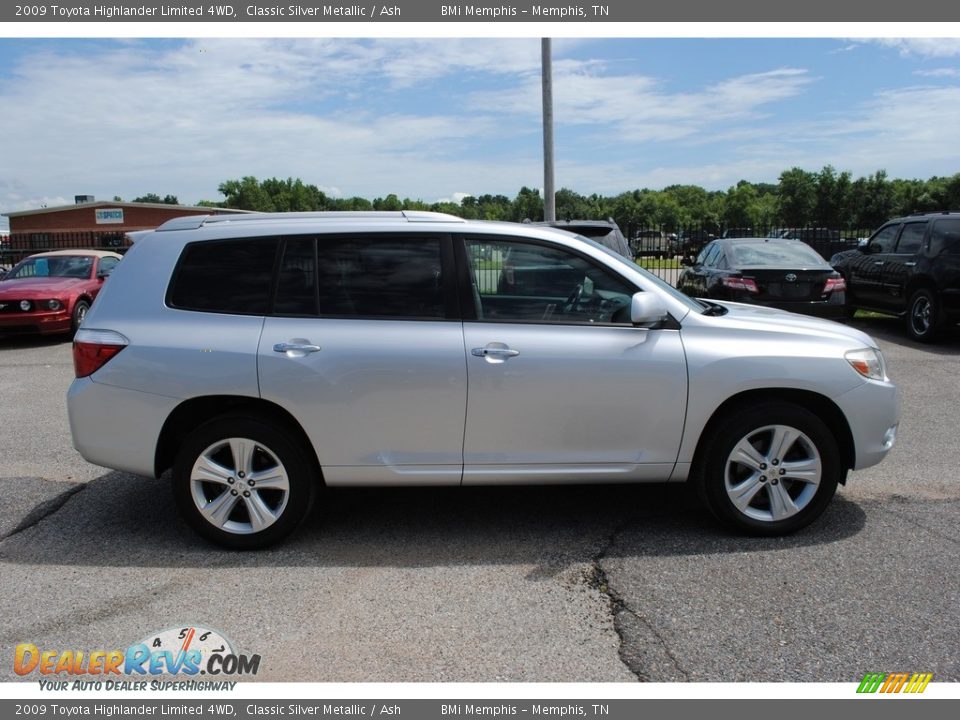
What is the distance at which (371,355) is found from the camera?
4141mm

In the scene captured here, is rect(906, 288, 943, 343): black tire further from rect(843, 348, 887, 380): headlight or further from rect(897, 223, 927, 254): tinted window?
rect(843, 348, 887, 380): headlight

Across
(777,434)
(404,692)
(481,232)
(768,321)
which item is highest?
(481,232)

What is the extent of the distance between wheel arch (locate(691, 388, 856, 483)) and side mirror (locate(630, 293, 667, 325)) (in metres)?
0.64

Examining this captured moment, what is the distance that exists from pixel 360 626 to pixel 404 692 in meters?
0.55

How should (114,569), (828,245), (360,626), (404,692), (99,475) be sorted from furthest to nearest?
(828,245) → (99,475) → (114,569) → (360,626) → (404,692)

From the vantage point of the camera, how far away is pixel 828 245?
25312 mm

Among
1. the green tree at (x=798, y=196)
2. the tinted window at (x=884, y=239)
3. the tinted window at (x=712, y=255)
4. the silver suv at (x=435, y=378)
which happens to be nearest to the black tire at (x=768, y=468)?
the silver suv at (x=435, y=378)

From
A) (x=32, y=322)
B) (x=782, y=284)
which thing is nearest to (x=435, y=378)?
(x=782, y=284)

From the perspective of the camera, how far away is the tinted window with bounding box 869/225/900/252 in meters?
12.5

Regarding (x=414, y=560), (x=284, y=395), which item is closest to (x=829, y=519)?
(x=414, y=560)

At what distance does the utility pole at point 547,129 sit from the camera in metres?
Result: 12.8

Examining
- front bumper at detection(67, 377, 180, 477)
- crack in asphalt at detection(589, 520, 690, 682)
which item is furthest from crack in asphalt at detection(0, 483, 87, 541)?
crack in asphalt at detection(589, 520, 690, 682)

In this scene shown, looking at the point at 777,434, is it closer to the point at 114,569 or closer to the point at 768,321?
the point at 768,321

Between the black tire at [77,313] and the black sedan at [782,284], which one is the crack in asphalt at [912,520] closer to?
the black sedan at [782,284]
